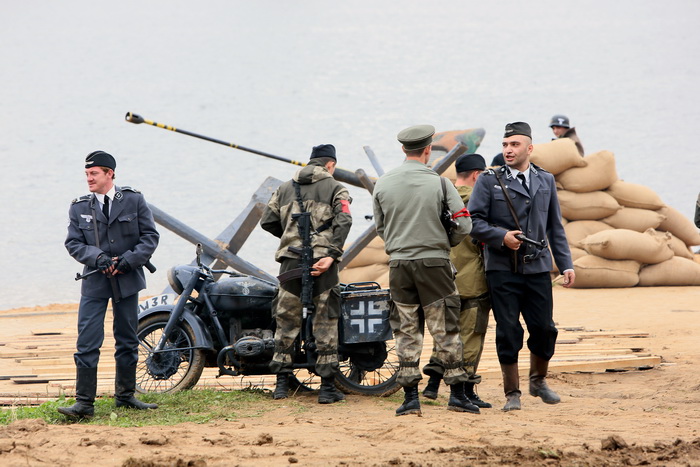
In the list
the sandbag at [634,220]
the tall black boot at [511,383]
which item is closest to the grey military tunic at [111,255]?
the tall black boot at [511,383]

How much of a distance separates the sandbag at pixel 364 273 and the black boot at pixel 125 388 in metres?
6.92

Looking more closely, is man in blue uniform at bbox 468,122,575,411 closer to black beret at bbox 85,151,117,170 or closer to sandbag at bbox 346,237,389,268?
black beret at bbox 85,151,117,170

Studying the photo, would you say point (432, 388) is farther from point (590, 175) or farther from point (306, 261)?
point (590, 175)

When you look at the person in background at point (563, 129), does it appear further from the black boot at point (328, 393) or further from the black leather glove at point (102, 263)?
the black leather glove at point (102, 263)

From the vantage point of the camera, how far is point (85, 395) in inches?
192

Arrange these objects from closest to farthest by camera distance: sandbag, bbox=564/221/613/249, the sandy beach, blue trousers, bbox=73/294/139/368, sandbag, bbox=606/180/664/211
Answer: the sandy beach, blue trousers, bbox=73/294/139/368, sandbag, bbox=564/221/613/249, sandbag, bbox=606/180/664/211

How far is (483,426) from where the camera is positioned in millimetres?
4488

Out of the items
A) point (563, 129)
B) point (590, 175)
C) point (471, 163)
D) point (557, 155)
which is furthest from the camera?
point (563, 129)

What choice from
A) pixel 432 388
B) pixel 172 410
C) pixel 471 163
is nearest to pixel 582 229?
pixel 471 163

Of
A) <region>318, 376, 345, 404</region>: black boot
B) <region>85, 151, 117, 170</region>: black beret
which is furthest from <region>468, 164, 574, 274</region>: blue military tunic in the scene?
<region>85, 151, 117, 170</region>: black beret

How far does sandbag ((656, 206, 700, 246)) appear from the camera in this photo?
509 inches

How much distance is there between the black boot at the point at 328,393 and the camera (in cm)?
536

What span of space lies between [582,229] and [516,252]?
771cm

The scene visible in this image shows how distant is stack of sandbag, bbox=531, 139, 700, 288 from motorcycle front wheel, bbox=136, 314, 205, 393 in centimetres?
753
